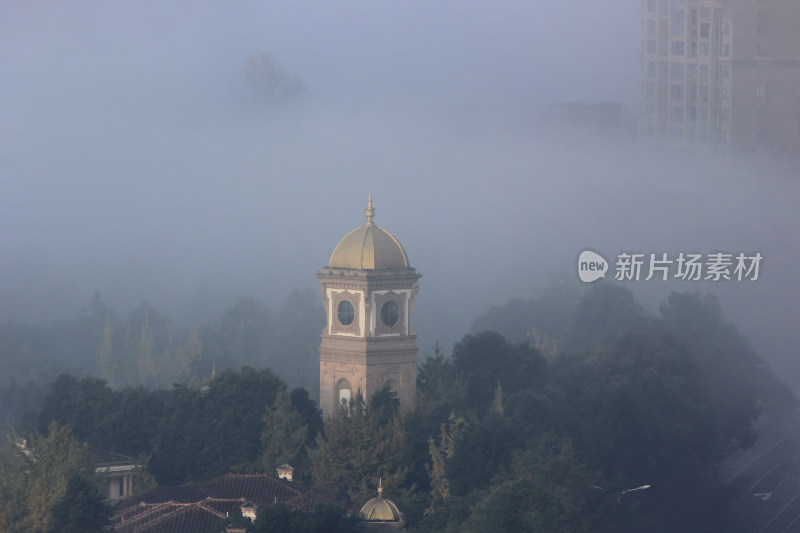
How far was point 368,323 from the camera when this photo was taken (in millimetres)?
99625

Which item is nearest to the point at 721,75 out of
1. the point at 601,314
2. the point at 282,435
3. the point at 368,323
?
the point at 601,314

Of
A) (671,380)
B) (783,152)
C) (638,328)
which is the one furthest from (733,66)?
(671,380)

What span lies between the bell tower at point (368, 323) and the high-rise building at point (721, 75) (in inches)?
1724

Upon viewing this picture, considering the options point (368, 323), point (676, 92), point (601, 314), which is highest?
point (676, 92)

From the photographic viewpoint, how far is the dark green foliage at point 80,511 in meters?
84.4

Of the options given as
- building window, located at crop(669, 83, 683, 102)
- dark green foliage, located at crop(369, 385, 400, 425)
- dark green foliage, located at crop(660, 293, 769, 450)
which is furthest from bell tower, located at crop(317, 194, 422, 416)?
building window, located at crop(669, 83, 683, 102)

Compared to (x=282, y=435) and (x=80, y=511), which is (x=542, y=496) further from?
(x=80, y=511)

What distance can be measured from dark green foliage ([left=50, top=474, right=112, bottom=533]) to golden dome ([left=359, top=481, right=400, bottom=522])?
10161 mm

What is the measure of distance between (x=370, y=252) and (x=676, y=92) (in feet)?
223

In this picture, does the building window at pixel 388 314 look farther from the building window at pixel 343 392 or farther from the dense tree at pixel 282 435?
the dense tree at pixel 282 435

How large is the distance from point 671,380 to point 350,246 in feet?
63.1

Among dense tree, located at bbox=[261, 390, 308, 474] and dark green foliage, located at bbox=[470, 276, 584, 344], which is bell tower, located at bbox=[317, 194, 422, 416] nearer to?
dense tree, located at bbox=[261, 390, 308, 474]

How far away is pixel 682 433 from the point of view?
106 meters

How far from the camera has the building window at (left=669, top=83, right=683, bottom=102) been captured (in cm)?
16262
